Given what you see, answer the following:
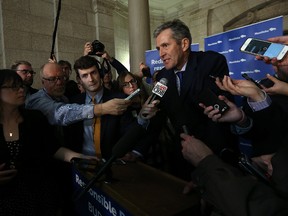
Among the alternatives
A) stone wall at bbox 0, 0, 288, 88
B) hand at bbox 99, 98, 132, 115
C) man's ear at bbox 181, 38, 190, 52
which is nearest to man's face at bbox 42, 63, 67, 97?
hand at bbox 99, 98, 132, 115

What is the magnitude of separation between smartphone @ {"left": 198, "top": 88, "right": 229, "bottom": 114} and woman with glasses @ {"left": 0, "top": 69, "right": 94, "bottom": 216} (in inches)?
38.8

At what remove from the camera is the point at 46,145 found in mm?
1686

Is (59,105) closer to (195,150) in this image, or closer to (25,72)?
(25,72)

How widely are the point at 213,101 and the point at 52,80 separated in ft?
4.70

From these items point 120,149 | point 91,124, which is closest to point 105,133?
point 91,124

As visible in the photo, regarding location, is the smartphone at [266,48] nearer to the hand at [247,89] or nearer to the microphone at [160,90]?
the hand at [247,89]

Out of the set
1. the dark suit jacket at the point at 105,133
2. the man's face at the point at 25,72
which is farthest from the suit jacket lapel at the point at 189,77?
the man's face at the point at 25,72

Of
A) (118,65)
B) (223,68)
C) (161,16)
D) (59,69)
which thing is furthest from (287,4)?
(59,69)

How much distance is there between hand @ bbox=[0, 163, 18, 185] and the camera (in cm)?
140

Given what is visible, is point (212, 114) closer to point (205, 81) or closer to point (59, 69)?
point (205, 81)

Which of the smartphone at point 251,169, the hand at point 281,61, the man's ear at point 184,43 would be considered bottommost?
the smartphone at point 251,169

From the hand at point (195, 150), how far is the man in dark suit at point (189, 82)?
547mm

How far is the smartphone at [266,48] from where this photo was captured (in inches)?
48.9

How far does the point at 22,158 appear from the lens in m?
1.53
